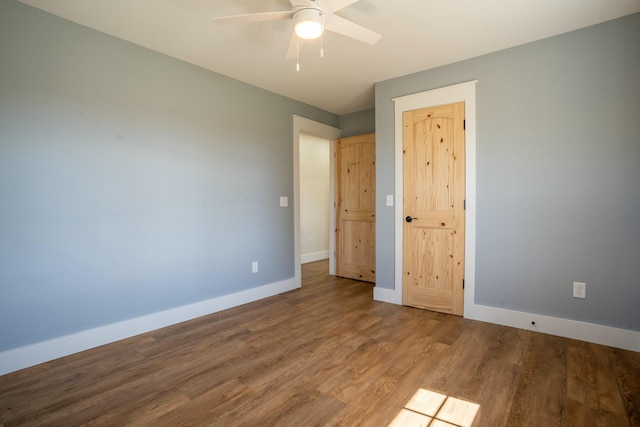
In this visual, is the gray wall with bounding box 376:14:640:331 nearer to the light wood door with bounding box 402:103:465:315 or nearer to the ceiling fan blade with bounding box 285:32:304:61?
the light wood door with bounding box 402:103:465:315

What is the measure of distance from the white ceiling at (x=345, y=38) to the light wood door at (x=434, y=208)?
2.10ft

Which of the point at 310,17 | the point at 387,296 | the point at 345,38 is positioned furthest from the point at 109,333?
the point at 345,38

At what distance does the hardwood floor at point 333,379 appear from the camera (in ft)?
5.42

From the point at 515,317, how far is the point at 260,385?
2322mm

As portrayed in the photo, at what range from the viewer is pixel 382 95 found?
3549 mm

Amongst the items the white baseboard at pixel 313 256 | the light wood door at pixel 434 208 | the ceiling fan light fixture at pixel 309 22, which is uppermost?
the ceiling fan light fixture at pixel 309 22

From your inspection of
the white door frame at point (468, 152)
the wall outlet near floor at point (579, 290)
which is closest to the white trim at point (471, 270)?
the white door frame at point (468, 152)

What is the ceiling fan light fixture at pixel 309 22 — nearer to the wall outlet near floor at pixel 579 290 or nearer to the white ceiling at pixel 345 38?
the white ceiling at pixel 345 38

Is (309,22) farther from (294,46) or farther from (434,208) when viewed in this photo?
(434,208)

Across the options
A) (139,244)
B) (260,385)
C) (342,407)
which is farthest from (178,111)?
(342,407)

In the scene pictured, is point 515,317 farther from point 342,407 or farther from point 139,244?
point 139,244

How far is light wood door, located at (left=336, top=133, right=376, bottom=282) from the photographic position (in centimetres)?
447

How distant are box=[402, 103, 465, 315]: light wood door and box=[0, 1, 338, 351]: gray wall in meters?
1.78

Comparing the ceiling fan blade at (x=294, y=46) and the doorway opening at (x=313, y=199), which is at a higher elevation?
the ceiling fan blade at (x=294, y=46)
